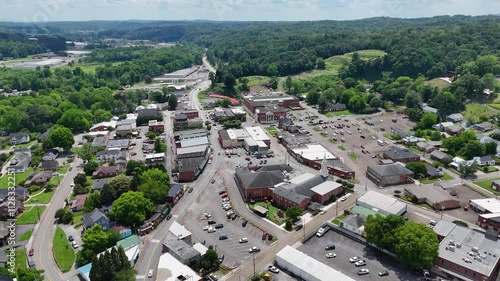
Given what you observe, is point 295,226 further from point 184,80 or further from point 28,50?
point 28,50

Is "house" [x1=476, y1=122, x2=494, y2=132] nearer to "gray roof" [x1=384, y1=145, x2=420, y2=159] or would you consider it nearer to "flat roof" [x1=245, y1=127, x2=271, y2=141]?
→ "gray roof" [x1=384, y1=145, x2=420, y2=159]

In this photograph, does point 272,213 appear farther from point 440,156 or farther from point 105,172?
point 440,156

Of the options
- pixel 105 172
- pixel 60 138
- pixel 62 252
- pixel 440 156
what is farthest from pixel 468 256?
pixel 60 138

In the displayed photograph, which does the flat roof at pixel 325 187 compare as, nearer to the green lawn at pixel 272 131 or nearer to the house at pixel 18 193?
the green lawn at pixel 272 131

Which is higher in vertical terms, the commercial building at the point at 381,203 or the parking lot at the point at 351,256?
the commercial building at the point at 381,203

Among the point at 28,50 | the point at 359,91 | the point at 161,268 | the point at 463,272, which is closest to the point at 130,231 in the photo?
the point at 161,268

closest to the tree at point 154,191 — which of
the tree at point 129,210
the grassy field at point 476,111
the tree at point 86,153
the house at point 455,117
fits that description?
the tree at point 129,210
